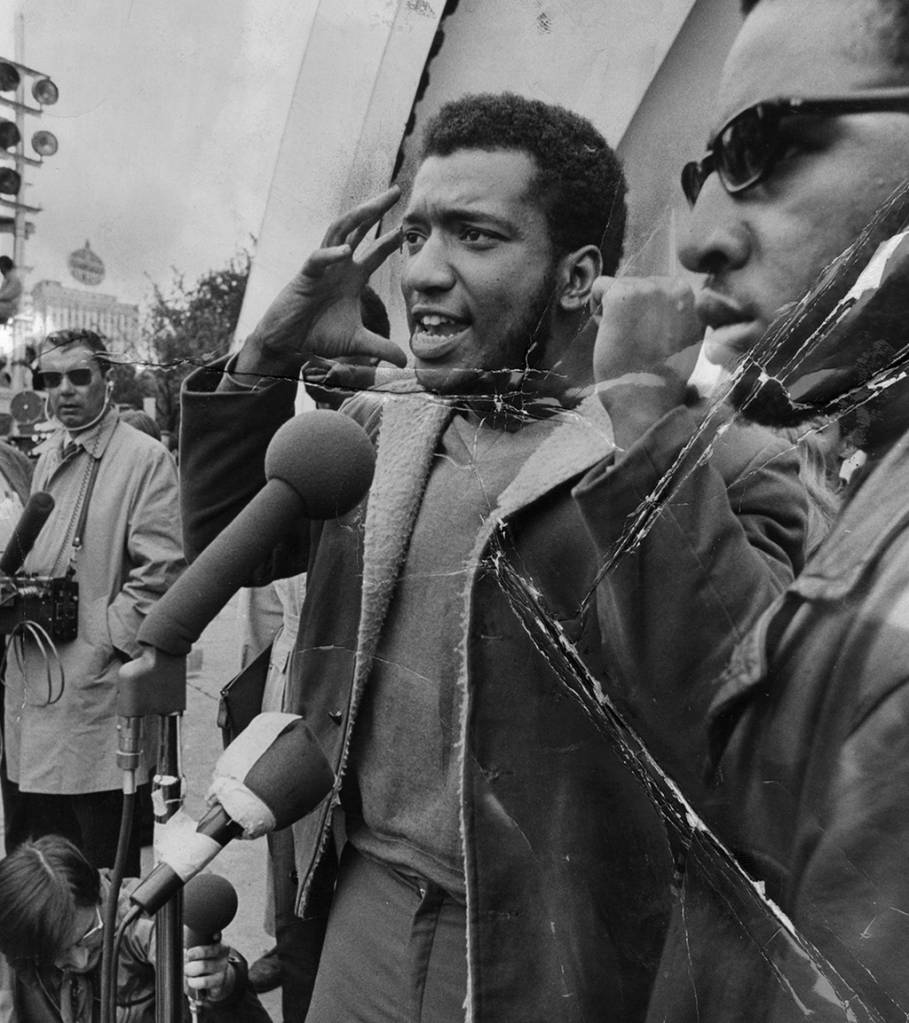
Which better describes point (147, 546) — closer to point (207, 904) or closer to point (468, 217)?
point (207, 904)

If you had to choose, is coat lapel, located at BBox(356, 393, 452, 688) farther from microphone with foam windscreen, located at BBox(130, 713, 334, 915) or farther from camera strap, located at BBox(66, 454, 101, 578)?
camera strap, located at BBox(66, 454, 101, 578)

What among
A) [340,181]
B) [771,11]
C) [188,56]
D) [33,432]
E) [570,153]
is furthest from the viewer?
[33,432]

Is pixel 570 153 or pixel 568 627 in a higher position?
pixel 570 153

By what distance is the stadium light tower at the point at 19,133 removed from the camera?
1.35 m

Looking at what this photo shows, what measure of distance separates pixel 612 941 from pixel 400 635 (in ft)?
1.38

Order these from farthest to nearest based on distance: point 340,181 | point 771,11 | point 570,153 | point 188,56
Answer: point 188,56, point 340,181, point 570,153, point 771,11

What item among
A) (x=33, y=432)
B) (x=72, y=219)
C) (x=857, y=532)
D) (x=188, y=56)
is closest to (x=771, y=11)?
(x=857, y=532)

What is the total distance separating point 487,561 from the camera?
46.6 inches

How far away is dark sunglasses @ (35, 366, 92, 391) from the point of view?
1535 millimetres

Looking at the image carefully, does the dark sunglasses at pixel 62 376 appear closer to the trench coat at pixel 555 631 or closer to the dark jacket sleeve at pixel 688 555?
the trench coat at pixel 555 631

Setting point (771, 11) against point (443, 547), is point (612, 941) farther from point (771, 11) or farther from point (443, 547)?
point (771, 11)

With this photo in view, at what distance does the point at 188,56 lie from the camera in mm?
1322

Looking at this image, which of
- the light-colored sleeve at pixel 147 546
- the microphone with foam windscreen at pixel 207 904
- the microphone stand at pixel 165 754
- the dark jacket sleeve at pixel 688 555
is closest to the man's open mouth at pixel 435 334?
the dark jacket sleeve at pixel 688 555

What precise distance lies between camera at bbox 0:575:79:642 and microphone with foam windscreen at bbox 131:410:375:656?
776mm
